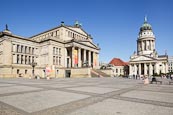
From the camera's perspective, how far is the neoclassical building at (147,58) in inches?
4473

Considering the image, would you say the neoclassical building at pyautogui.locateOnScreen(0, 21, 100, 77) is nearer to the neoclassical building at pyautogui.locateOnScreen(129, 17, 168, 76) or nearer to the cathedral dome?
the neoclassical building at pyautogui.locateOnScreen(129, 17, 168, 76)

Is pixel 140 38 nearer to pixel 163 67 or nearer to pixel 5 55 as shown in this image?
pixel 163 67

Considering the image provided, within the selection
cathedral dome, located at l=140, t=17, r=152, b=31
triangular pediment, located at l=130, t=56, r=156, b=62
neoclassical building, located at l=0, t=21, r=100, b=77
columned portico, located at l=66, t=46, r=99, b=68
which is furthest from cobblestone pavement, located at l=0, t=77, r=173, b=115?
cathedral dome, located at l=140, t=17, r=152, b=31

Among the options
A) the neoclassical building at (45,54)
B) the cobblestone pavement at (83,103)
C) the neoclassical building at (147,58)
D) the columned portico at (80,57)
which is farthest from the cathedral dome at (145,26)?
the cobblestone pavement at (83,103)

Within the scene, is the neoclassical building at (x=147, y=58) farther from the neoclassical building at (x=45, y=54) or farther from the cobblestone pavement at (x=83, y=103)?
the cobblestone pavement at (x=83, y=103)

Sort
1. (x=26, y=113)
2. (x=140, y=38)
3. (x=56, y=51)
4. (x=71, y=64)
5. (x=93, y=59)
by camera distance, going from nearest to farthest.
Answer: (x=26, y=113)
(x=56, y=51)
(x=71, y=64)
(x=93, y=59)
(x=140, y=38)

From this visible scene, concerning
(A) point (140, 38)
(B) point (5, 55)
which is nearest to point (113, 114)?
(B) point (5, 55)

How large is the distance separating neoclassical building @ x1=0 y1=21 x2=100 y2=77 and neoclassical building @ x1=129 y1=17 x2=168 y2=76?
187 ft

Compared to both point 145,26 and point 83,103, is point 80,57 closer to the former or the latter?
point 83,103

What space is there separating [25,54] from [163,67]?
10066 centimetres

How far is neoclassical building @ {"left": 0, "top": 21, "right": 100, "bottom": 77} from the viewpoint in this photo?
48.9 meters

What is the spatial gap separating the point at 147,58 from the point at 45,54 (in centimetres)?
8317

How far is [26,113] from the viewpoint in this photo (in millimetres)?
6582

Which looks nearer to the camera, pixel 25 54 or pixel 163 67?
pixel 25 54
